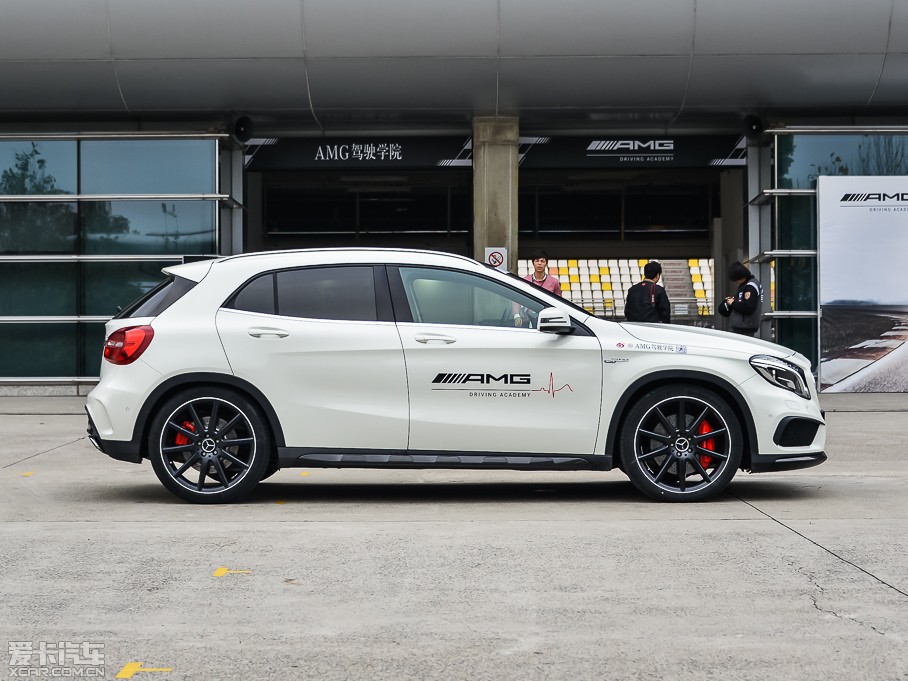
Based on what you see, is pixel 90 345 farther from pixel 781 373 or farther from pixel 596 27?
pixel 781 373

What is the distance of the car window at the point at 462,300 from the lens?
310 inches

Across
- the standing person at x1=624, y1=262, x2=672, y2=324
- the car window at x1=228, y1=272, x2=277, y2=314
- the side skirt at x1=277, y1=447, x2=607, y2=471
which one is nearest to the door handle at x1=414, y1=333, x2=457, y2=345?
the side skirt at x1=277, y1=447, x2=607, y2=471

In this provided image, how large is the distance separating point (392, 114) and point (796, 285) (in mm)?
6319

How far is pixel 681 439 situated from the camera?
7719 millimetres

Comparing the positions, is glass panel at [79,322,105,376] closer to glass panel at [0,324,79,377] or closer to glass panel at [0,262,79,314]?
glass panel at [0,324,79,377]

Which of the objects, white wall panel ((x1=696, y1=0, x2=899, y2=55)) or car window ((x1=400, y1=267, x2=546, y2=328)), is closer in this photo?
car window ((x1=400, y1=267, x2=546, y2=328))

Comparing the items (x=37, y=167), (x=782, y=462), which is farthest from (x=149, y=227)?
(x=782, y=462)

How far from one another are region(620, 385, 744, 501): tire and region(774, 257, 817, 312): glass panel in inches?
427

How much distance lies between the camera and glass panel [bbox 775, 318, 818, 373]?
59.3 feet

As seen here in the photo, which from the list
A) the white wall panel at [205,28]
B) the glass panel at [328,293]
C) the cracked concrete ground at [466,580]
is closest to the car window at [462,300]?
the glass panel at [328,293]

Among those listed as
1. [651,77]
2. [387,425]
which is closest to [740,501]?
[387,425]

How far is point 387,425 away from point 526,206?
17.1 meters

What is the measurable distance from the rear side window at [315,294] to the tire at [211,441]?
2.04ft

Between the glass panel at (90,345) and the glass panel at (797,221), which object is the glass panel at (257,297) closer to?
the glass panel at (90,345)
